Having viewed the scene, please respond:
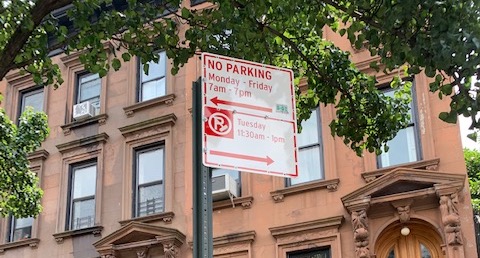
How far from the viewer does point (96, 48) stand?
29.7 feet

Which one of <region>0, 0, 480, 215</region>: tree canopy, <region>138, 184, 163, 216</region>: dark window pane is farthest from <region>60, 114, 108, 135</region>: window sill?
<region>0, 0, 480, 215</region>: tree canopy

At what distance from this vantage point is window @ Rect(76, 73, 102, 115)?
63.5ft

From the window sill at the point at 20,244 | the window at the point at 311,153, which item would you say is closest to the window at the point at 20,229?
the window sill at the point at 20,244

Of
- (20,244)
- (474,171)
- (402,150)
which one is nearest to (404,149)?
(402,150)

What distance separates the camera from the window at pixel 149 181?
17.1 m

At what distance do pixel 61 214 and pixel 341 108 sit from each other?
34.9 ft

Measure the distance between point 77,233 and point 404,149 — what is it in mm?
8567

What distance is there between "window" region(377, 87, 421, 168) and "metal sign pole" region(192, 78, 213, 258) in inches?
420

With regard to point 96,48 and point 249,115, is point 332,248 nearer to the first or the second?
point 96,48

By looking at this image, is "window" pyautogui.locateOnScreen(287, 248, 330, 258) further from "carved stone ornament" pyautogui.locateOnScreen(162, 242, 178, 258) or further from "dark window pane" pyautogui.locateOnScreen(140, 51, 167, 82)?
"dark window pane" pyautogui.locateOnScreen(140, 51, 167, 82)

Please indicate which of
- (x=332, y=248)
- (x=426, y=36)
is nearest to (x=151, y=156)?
(x=332, y=248)

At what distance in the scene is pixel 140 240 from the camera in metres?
16.4

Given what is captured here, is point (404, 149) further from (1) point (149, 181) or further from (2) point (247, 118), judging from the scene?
(2) point (247, 118)

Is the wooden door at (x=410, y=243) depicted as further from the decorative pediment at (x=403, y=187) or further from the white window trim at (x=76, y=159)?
the white window trim at (x=76, y=159)
